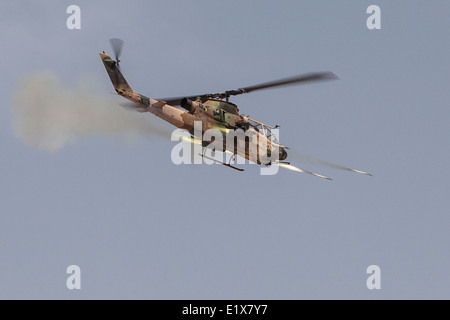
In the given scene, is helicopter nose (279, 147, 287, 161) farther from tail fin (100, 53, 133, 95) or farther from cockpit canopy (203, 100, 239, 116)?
tail fin (100, 53, 133, 95)

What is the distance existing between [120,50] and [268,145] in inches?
360

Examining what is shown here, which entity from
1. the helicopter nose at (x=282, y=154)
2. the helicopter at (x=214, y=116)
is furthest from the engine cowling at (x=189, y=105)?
the helicopter nose at (x=282, y=154)

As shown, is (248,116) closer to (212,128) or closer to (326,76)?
(212,128)

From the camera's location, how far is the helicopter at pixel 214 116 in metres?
34.1

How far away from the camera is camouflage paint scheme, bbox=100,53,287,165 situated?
34153 millimetres

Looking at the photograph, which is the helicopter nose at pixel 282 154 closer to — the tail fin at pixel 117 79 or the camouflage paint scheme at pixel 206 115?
the camouflage paint scheme at pixel 206 115

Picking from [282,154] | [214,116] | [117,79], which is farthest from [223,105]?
[117,79]

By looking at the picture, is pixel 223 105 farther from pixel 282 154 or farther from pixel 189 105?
pixel 282 154

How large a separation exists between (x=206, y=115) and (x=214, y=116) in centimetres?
45

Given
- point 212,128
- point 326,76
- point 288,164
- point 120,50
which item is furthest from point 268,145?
point 120,50

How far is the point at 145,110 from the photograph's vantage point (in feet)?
113

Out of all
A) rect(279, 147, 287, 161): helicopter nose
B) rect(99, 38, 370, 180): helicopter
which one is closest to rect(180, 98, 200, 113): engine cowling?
rect(99, 38, 370, 180): helicopter

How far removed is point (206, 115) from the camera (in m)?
34.7

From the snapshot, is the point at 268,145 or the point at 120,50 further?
the point at 268,145
